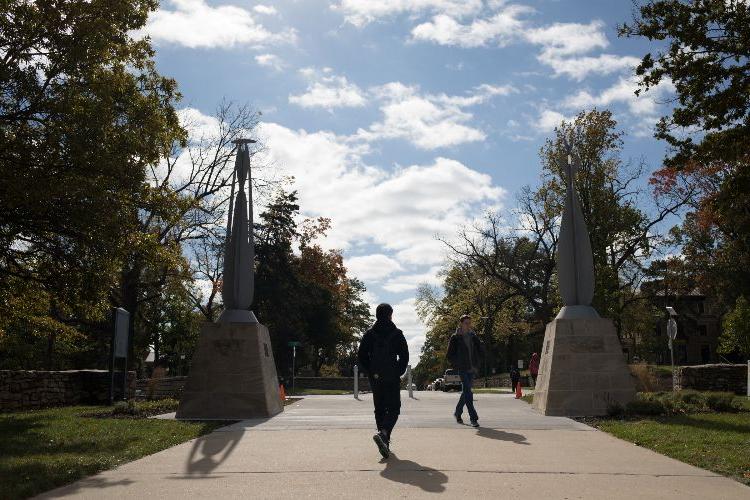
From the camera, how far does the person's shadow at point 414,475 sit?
5754 mm

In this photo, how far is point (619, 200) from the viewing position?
3559 centimetres

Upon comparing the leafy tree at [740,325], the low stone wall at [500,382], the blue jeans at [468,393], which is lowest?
the low stone wall at [500,382]

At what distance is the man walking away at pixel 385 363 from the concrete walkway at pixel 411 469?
494 mm

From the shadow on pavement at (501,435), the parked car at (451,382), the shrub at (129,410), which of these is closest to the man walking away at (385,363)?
the shadow on pavement at (501,435)

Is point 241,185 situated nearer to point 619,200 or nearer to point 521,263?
point 619,200

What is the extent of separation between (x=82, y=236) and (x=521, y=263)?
60.5 meters

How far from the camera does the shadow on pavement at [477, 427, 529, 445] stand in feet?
29.4

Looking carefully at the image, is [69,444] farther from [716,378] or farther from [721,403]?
[716,378]

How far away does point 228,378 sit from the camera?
13.1m

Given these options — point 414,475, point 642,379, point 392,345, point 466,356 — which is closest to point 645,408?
point 466,356

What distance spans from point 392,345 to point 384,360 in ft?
0.65

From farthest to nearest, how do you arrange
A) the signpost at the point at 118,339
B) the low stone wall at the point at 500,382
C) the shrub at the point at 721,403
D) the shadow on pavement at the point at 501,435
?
the low stone wall at the point at 500,382 → the signpost at the point at 118,339 → the shrub at the point at 721,403 → the shadow on pavement at the point at 501,435

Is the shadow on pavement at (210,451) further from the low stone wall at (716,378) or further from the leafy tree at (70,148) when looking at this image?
the low stone wall at (716,378)

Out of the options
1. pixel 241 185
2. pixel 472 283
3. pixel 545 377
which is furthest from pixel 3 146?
pixel 472 283
